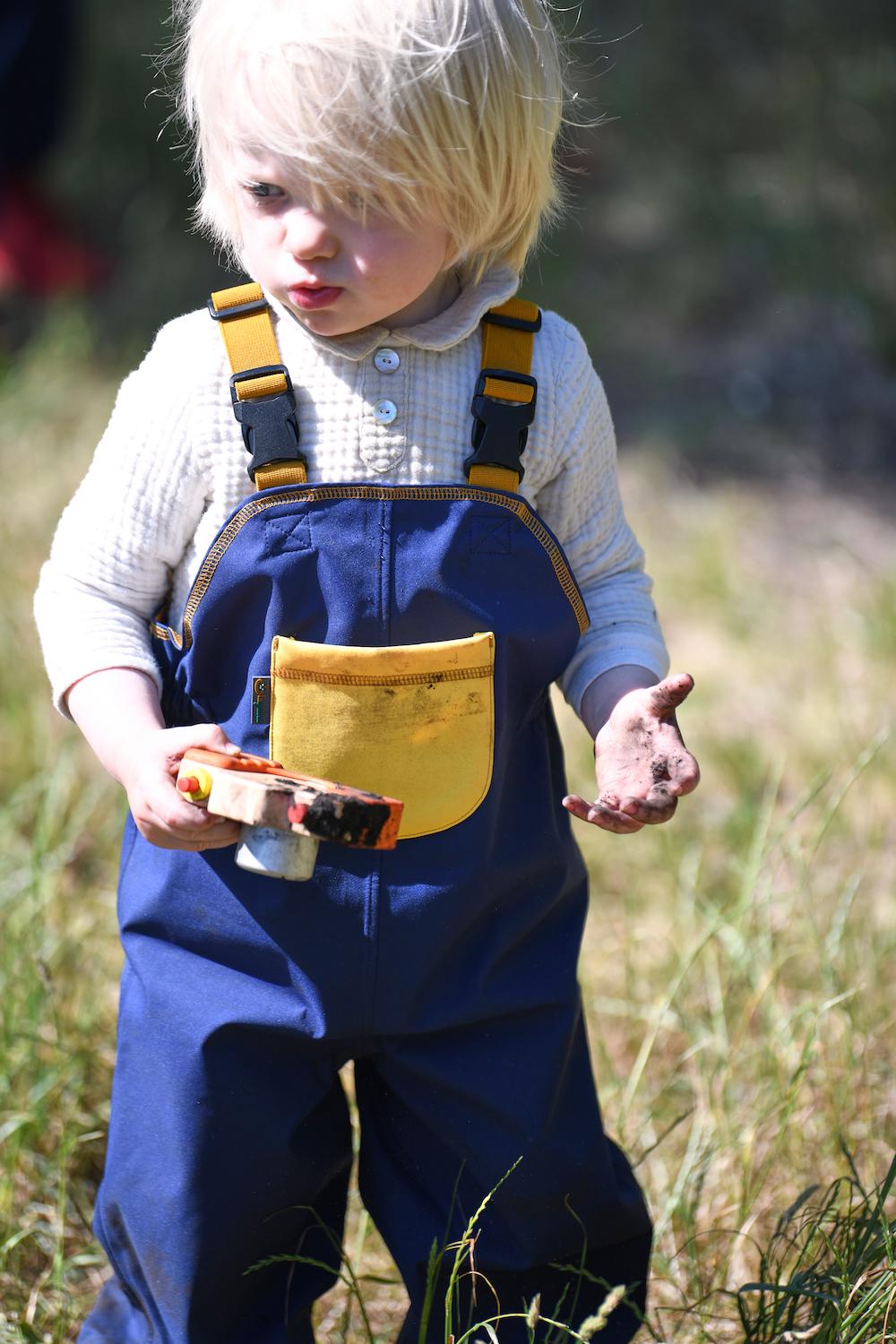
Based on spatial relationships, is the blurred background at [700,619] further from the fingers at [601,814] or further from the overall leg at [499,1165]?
the fingers at [601,814]

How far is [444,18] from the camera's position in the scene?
1193 millimetres

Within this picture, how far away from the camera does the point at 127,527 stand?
1311mm

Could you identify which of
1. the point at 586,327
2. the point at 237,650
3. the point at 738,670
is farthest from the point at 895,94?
the point at 237,650

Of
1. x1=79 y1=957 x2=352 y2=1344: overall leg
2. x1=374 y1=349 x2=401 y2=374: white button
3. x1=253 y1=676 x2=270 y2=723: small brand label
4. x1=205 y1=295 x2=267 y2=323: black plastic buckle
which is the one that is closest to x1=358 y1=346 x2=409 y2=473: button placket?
x1=374 y1=349 x2=401 y2=374: white button

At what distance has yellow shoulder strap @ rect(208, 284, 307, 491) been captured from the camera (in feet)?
4.15

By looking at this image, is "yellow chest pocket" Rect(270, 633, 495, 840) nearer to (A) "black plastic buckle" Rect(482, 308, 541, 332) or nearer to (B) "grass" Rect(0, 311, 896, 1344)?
(A) "black plastic buckle" Rect(482, 308, 541, 332)

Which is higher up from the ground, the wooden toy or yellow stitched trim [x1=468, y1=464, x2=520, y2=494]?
yellow stitched trim [x1=468, y1=464, x2=520, y2=494]

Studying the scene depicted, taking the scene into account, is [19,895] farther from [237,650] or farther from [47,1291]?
[237,650]

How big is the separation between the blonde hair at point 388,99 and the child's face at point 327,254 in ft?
0.05

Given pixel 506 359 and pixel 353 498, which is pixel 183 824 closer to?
pixel 353 498

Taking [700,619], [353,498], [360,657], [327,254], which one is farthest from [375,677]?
[700,619]

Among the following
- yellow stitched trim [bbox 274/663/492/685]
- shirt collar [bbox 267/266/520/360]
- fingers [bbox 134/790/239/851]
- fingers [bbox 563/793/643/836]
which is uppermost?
shirt collar [bbox 267/266/520/360]

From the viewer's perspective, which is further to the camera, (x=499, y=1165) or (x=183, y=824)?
(x=499, y=1165)

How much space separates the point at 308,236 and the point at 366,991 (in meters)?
0.66
